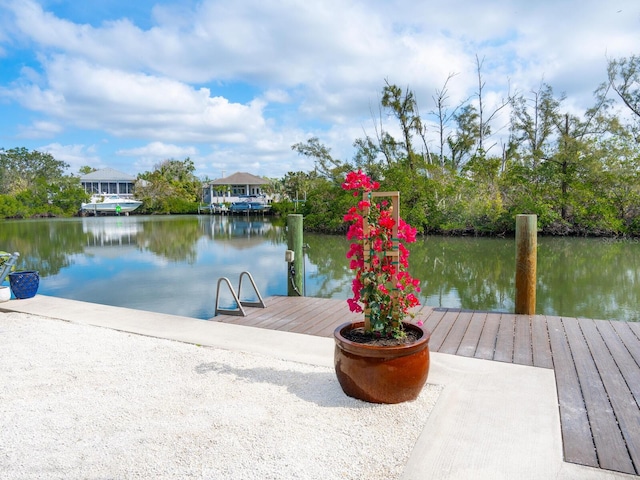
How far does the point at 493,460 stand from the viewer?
2.17 metres

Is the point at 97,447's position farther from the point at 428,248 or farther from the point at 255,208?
the point at 255,208

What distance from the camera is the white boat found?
4338 cm

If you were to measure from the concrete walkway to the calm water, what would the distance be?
309cm

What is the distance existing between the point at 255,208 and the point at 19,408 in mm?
43301

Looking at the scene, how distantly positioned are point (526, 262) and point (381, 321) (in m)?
2.84

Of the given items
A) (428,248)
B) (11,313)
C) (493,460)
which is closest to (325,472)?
(493,460)

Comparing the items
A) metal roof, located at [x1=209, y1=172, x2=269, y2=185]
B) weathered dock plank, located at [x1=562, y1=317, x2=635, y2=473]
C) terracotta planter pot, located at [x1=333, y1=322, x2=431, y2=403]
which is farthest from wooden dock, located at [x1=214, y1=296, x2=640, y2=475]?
metal roof, located at [x1=209, y1=172, x2=269, y2=185]

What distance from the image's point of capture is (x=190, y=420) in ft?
8.70

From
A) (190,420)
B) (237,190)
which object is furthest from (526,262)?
(237,190)

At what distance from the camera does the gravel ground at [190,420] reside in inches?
85.9

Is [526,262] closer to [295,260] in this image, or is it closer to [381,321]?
[381,321]

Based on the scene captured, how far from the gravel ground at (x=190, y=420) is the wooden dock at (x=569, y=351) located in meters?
0.86

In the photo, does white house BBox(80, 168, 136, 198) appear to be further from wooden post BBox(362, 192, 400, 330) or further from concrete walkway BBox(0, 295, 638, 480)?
wooden post BBox(362, 192, 400, 330)

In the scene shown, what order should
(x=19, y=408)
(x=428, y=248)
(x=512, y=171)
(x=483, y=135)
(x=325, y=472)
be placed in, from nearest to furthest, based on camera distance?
(x=325, y=472) < (x=19, y=408) < (x=428, y=248) < (x=512, y=171) < (x=483, y=135)
